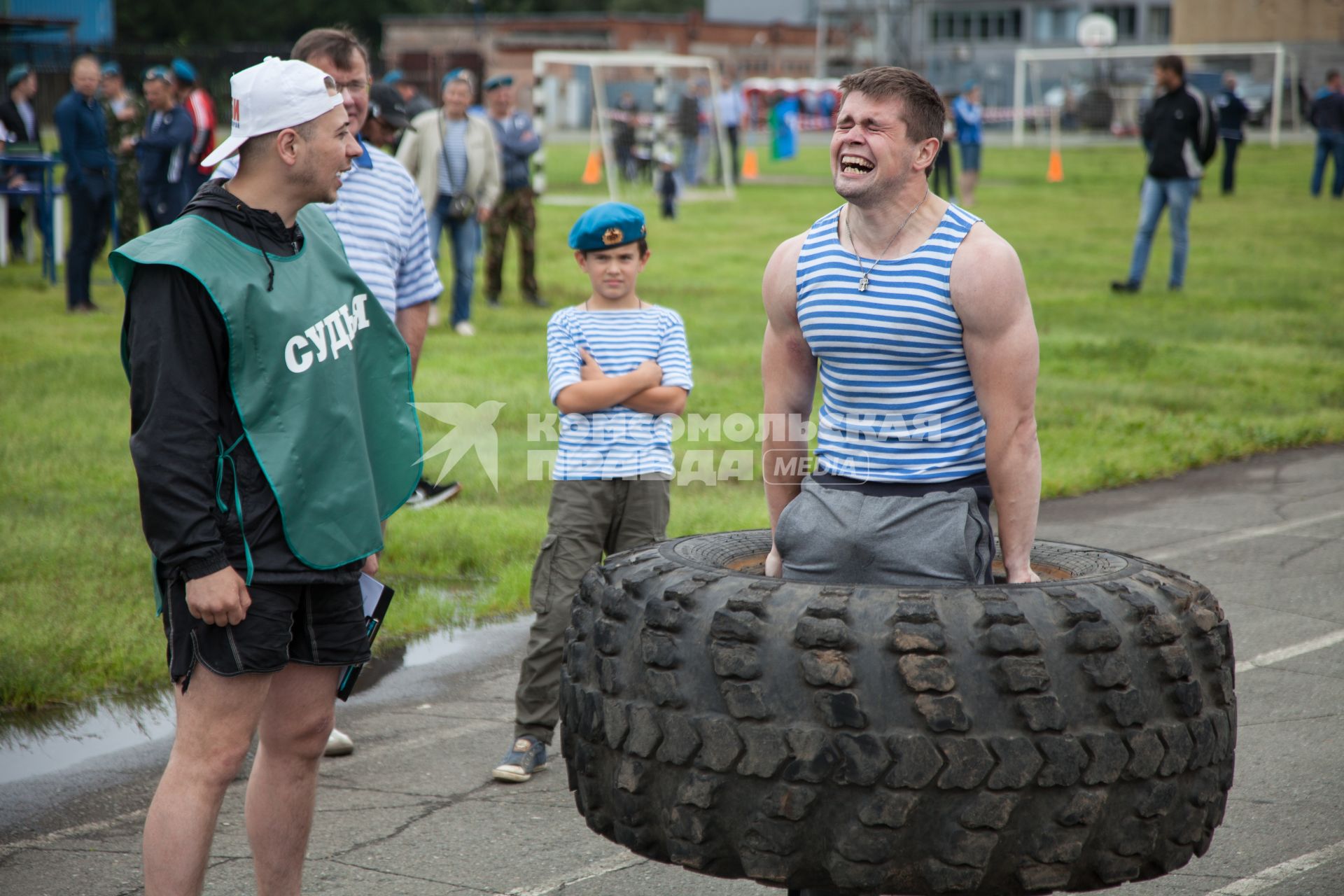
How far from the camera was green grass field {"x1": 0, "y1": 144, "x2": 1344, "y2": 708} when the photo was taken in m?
6.46

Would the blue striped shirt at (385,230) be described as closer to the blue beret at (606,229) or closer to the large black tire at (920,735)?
the blue beret at (606,229)

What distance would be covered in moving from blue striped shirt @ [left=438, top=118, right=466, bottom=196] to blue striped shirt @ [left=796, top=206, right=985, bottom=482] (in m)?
10.3

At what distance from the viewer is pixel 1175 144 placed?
1542 centimetres

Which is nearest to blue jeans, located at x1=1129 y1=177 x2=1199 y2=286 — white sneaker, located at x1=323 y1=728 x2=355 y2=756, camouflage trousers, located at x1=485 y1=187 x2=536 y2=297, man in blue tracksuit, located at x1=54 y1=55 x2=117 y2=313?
camouflage trousers, located at x1=485 y1=187 x2=536 y2=297

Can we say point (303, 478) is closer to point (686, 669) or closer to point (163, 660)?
point (686, 669)

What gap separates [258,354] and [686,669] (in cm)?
114

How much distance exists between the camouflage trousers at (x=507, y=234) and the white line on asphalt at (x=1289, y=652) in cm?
984

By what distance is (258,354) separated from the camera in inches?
120

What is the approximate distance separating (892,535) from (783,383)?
0.56 meters

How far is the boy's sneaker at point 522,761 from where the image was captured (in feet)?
15.1

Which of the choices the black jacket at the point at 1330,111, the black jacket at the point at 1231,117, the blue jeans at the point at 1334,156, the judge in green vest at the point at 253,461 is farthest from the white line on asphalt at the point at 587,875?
the blue jeans at the point at 1334,156

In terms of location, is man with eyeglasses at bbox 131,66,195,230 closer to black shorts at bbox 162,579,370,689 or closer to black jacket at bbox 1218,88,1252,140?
black shorts at bbox 162,579,370,689

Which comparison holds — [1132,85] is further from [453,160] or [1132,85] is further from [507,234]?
[453,160]

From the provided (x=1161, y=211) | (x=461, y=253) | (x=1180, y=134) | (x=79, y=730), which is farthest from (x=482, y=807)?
(x=1180, y=134)
